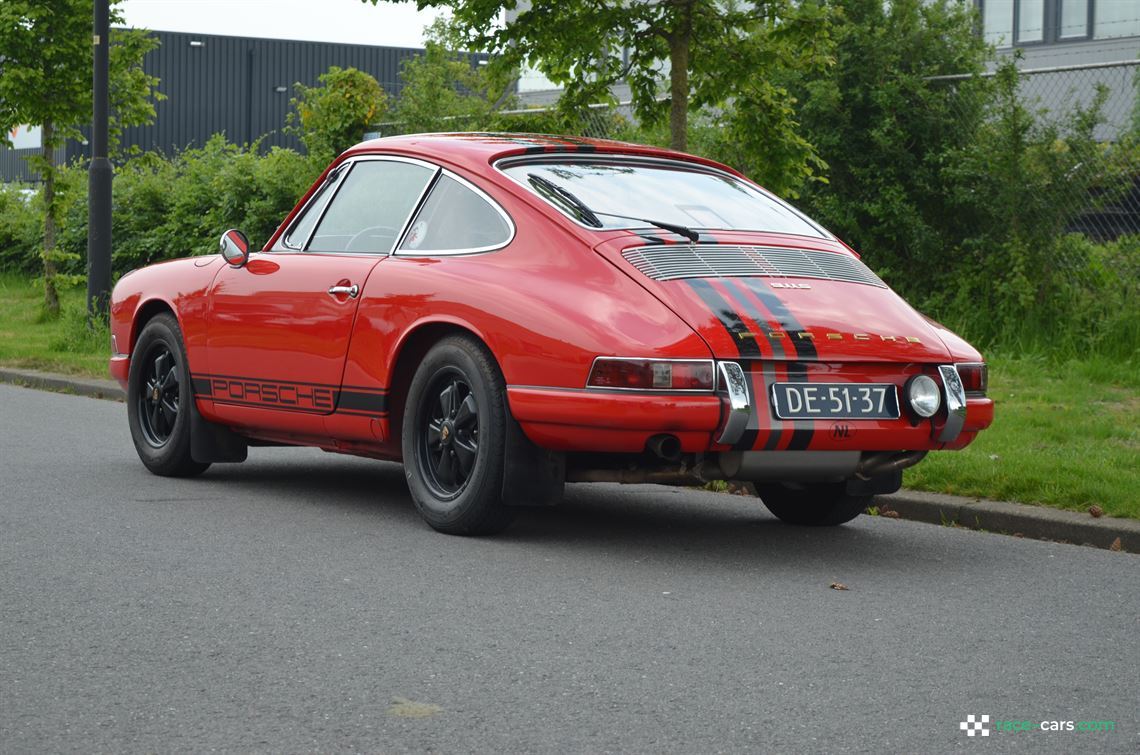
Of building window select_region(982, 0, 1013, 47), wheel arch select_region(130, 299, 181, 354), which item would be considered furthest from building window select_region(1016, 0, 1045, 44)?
wheel arch select_region(130, 299, 181, 354)

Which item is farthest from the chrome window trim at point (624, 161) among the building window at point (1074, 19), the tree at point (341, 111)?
the building window at point (1074, 19)

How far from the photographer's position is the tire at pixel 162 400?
8164mm

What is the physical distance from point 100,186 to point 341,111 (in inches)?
194

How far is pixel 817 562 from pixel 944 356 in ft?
2.99

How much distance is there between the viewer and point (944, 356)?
6270 mm

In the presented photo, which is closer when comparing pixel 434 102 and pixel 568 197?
pixel 568 197

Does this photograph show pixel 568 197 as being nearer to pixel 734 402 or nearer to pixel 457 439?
pixel 457 439

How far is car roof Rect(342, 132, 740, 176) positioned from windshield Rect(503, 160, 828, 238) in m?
0.09

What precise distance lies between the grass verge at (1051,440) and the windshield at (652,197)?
1503 millimetres

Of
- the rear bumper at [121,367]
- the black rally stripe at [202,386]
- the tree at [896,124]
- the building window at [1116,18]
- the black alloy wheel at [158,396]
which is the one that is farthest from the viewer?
the building window at [1116,18]

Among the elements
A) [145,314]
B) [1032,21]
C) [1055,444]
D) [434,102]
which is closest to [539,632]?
[145,314]

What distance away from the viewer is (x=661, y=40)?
12.1m

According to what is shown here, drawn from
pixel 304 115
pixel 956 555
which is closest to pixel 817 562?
pixel 956 555

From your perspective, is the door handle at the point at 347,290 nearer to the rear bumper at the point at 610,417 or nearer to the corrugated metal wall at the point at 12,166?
the rear bumper at the point at 610,417
